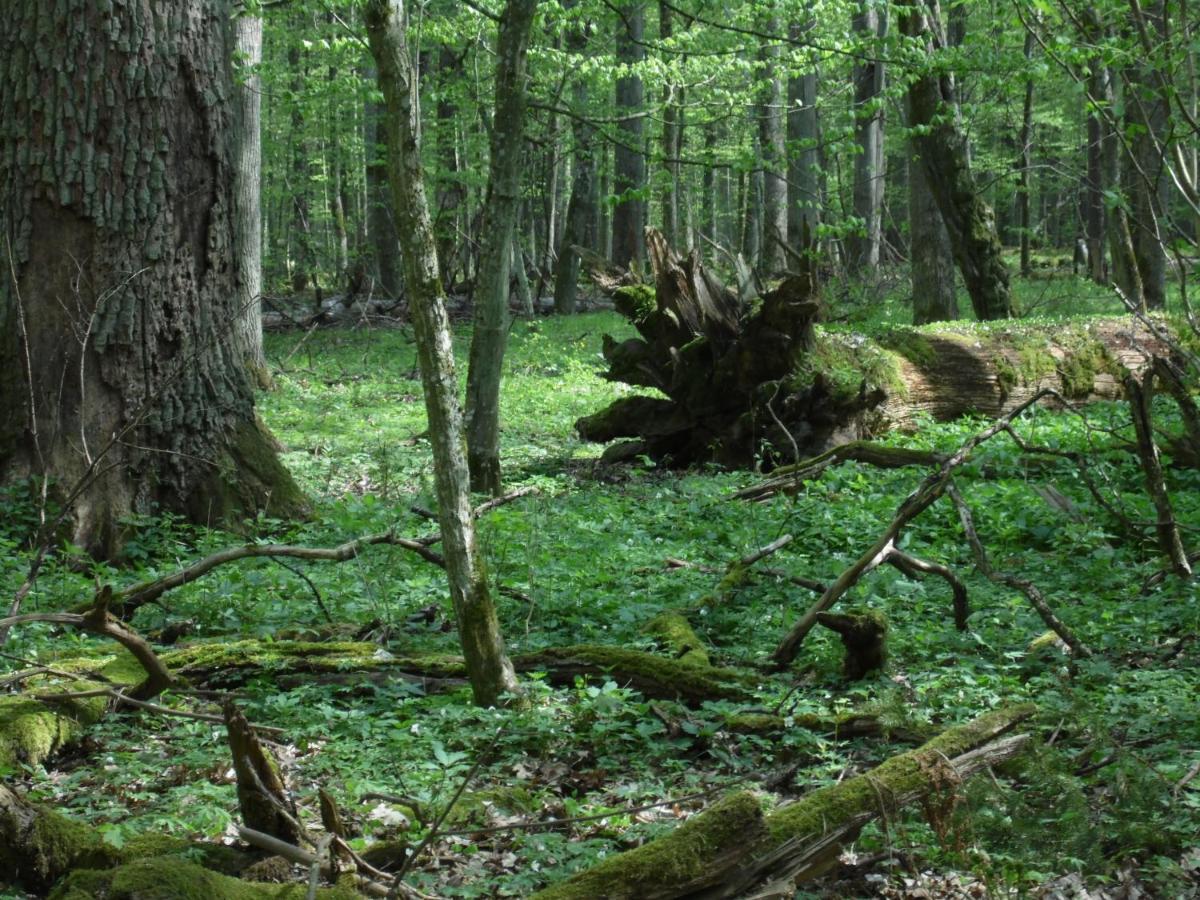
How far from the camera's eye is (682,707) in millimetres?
4461

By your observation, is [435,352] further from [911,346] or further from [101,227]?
[911,346]

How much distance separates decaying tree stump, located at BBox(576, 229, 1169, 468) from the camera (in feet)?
32.0

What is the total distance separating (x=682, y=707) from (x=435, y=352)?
172cm

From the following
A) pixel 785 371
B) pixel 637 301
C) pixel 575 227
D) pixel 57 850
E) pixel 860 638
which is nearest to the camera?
pixel 57 850

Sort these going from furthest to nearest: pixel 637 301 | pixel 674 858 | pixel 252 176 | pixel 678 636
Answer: pixel 252 176, pixel 637 301, pixel 678 636, pixel 674 858

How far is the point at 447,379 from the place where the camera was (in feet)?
13.2

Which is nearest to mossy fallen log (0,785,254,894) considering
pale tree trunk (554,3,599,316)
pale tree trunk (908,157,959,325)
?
pale tree trunk (908,157,959,325)

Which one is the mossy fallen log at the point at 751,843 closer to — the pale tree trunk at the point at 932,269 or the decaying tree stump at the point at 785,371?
the decaying tree stump at the point at 785,371

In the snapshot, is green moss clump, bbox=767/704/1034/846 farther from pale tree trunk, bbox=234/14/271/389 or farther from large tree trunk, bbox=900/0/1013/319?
large tree trunk, bbox=900/0/1013/319

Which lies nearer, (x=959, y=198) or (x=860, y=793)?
(x=860, y=793)

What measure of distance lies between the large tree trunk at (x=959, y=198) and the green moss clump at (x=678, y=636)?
10.2 m

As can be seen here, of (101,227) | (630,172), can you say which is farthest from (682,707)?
(630,172)

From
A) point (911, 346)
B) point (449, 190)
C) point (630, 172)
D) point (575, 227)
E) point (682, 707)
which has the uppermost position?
point (630, 172)

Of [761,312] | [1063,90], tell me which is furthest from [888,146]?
[761,312]
